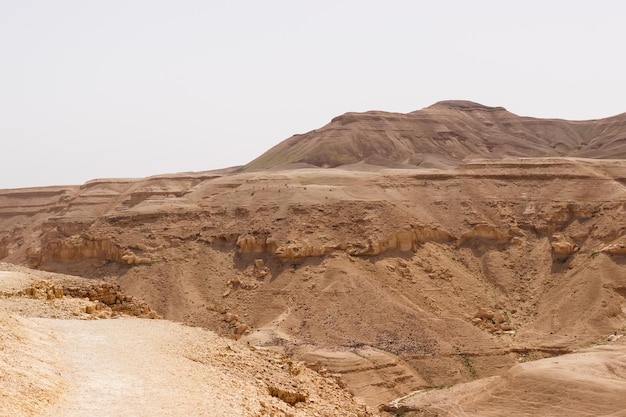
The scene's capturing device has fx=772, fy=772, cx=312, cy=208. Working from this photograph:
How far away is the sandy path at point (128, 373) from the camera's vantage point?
12.8 metres

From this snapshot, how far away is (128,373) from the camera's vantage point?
1470 centimetres

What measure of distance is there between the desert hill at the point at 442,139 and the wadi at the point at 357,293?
2875 centimetres

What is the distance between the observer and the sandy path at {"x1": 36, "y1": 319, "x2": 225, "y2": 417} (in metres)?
12.8

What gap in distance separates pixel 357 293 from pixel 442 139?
201ft

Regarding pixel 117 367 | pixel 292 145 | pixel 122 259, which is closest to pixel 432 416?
pixel 117 367

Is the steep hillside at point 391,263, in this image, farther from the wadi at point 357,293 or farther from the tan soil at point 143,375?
the tan soil at point 143,375

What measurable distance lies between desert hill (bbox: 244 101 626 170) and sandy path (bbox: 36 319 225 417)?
6976 centimetres

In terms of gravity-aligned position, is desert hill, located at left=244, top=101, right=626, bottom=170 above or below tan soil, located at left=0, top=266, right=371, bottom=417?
above

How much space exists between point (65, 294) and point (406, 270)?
1052 inches

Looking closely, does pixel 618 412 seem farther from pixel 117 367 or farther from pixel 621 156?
pixel 621 156

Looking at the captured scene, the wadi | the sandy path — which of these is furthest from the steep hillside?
the sandy path

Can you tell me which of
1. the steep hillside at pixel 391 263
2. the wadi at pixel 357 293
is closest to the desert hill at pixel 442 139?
the wadi at pixel 357 293

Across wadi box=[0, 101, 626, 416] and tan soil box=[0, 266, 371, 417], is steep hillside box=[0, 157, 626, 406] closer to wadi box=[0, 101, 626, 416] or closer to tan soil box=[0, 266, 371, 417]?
wadi box=[0, 101, 626, 416]

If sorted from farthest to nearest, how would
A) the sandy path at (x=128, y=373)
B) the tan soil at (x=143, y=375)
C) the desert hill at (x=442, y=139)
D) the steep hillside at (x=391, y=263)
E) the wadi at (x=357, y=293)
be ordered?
the desert hill at (x=442, y=139)
the steep hillside at (x=391, y=263)
the wadi at (x=357, y=293)
the sandy path at (x=128, y=373)
the tan soil at (x=143, y=375)
